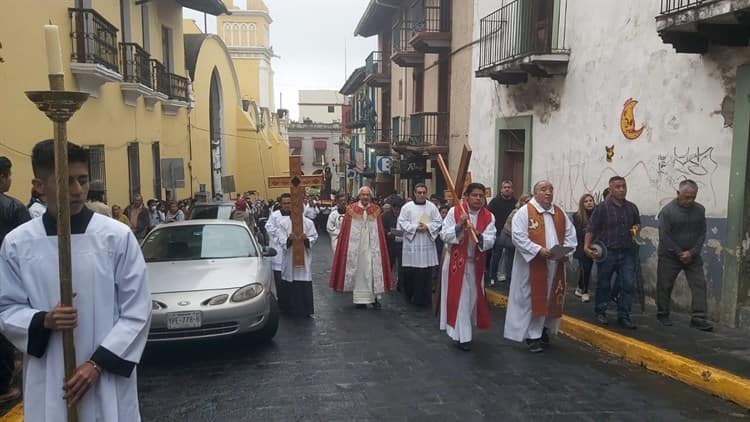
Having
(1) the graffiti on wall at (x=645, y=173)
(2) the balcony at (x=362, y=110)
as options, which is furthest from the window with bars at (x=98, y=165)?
(2) the balcony at (x=362, y=110)

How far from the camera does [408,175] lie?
63.9 ft

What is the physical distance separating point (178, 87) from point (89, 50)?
8605 millimetres

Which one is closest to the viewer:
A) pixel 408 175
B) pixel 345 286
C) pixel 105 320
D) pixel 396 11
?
pixel 105 320

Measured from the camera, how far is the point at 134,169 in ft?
55.1

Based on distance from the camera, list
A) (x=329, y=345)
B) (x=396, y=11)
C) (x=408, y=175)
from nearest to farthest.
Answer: (x=329, y=345)
(x=408, y=175)
(x=396, y=11)

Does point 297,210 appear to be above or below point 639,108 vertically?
below

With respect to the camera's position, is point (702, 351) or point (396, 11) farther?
point (396, 11)

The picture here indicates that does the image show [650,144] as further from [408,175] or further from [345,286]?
[408,175]

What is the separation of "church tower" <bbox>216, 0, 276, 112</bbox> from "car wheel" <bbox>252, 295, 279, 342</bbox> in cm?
4160

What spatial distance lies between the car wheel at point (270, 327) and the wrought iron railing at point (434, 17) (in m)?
12.8

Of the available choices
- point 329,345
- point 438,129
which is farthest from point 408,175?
point 329,345

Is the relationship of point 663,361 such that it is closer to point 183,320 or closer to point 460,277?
point 460,277

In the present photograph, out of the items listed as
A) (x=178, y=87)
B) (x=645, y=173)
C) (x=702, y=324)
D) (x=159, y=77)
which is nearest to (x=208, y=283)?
(x=702, y=324)

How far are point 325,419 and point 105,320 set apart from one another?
2.34 m
